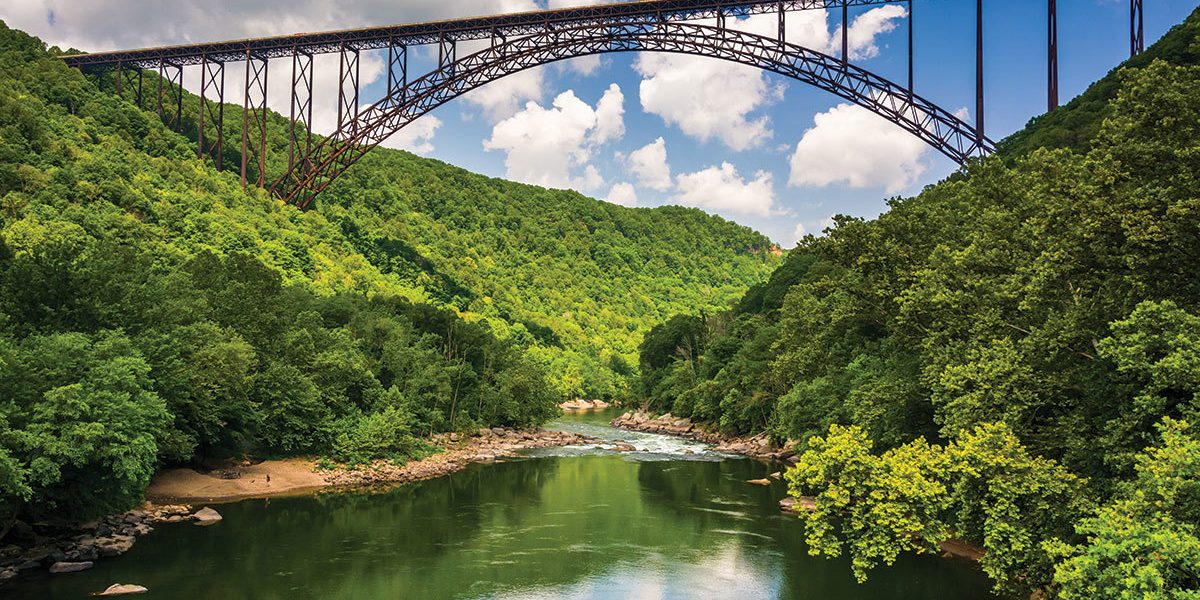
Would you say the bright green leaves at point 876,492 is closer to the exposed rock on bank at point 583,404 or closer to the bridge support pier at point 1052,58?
the bridge support pier at point 1052,58

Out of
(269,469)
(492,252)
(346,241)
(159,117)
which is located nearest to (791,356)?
(269,469)

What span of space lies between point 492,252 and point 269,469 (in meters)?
80.0

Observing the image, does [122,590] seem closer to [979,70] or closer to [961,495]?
[961,495]

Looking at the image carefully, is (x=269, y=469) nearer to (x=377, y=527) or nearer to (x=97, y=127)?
(x=377, y=527)

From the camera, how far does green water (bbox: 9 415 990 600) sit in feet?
65.4

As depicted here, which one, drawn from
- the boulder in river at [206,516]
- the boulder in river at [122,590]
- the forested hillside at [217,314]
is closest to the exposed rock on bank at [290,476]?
the forested hillside at [217,314]

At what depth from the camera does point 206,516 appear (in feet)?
88.1

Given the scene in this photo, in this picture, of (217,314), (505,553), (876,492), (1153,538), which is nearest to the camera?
(1153,538)

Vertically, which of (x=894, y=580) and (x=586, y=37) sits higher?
(x=586, y=37)

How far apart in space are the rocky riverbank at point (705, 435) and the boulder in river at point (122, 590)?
32296 mm

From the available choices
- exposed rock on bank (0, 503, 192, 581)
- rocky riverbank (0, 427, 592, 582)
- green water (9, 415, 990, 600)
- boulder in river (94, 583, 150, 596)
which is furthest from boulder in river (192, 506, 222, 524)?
boulder in river (94, 583, 150, 596)

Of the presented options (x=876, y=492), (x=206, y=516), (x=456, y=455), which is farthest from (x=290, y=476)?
(x=876, y=492)

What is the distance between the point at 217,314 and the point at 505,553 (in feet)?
60.8

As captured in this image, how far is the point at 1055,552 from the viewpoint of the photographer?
1300cm
